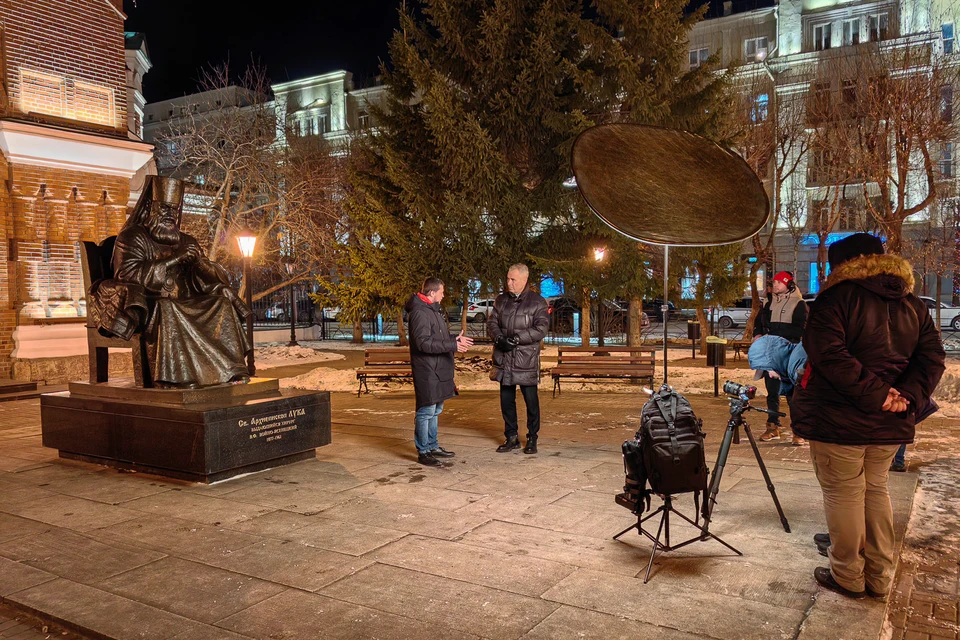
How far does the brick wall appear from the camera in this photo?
48.2ft

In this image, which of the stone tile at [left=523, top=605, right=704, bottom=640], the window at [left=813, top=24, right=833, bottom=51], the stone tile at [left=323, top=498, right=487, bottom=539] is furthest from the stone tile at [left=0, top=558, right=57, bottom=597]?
the window at [left=813, top=24, right=833, bottom=51]

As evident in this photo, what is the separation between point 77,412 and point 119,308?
137 cm

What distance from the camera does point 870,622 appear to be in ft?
12.2

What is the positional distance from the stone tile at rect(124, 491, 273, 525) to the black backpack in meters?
3.16

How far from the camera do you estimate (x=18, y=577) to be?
4469 millimetres

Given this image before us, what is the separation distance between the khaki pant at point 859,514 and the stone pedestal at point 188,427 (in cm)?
497

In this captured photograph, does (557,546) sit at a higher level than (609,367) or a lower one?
lower

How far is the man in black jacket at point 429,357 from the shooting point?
719 cm

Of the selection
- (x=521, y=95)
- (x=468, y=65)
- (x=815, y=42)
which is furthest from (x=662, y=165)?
(x=815, y=42)

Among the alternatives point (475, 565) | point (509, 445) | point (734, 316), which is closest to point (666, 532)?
point (475, 565)

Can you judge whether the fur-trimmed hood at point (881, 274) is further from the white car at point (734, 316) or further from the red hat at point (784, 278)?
the white car at point (734, 316)

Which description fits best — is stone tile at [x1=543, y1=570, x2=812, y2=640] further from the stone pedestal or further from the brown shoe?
the brown shoe

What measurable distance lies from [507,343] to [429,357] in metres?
0.85

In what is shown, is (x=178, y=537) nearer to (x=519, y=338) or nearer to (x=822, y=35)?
(x=519, y=338)
